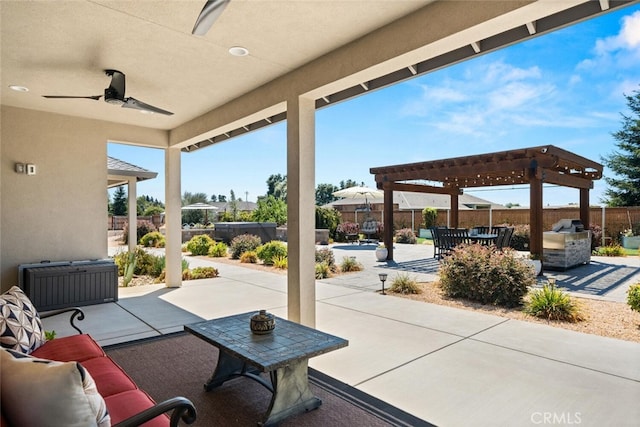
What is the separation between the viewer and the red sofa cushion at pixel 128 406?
1.86m

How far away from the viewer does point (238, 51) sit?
3.82 m

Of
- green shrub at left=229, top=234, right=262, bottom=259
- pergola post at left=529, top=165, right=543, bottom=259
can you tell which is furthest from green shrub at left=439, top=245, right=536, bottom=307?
green shrub at left=229, top=234, right=262, bottom=259

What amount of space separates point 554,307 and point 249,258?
851 centimetres

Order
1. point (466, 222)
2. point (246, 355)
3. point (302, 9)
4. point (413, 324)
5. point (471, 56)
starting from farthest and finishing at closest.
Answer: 1. point (466, 222)
2. point (413, 324)
3. point (471, 56)
4. point (302, 9)
5. point (246, 355)

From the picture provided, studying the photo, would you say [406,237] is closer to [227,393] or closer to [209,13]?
[227,393]

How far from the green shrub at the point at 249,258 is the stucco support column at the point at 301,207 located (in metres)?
7.35

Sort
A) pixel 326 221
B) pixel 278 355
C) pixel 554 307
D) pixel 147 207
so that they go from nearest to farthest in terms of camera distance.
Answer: pixel 278 355 < pixel 554 307 < pixel 326 221 < pixel 147 207

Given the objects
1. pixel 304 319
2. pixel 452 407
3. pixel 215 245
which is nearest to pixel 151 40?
pixel 304 319

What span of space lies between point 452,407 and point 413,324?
2.16 metres

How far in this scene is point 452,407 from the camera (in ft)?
9.22

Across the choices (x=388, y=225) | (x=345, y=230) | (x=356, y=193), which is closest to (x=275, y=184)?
(x=345, y=230)

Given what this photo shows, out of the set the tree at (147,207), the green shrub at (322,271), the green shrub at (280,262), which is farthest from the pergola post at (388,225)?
the tree at (147,207)

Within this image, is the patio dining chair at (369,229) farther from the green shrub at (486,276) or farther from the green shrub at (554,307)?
the green shrub at (554,307)

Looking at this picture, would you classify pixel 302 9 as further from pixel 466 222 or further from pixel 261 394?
pixel 466 222
